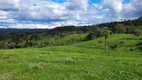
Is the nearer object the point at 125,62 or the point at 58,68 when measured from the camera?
the point at 58,68

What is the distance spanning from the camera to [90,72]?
66.4 feet

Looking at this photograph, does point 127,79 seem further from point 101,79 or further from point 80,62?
point 80,62

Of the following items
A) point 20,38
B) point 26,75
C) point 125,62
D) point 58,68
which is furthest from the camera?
point 20,38

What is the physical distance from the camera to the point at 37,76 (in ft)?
64.1

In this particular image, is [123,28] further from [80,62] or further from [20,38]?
[80,62]

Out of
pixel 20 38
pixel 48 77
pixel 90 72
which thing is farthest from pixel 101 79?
pixel 20 38

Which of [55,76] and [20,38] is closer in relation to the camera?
[55,76]

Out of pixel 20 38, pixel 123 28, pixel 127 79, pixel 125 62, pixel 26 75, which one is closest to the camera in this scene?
pixel 127 79

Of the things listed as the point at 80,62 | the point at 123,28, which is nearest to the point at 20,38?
the point at 123,28

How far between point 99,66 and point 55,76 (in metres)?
5.00

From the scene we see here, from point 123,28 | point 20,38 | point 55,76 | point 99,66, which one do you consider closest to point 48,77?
point 55,76

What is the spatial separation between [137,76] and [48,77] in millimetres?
7825

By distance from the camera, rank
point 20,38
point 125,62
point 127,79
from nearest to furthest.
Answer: point 127,79, point 125,62, point 20,38

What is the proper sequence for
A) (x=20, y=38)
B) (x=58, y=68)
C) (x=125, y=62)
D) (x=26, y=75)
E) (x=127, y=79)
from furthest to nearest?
(x=20, y=38) < (x=125, y=62) < (x=58, y=68) < (x=26, y=75) < (x=127, y=79)
